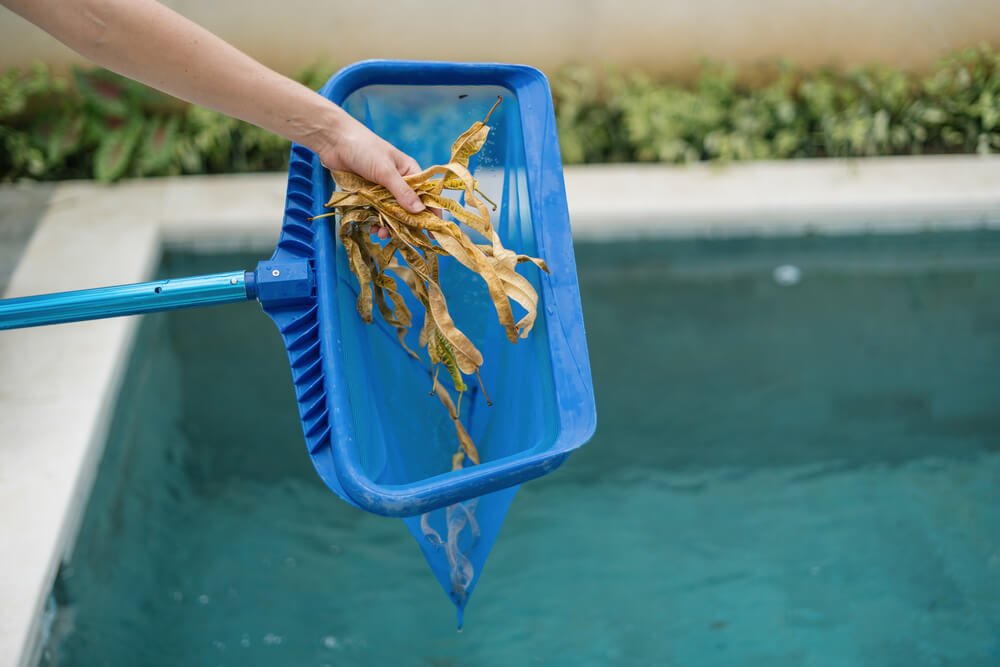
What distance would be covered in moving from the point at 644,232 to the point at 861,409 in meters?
0.95

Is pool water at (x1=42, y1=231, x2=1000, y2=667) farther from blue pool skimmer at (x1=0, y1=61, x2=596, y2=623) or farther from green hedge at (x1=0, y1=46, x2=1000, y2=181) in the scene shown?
blue pool skimmer at (x1=0, y1=61, x2=596, y2=623)

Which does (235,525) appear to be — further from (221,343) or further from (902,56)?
(902,56)

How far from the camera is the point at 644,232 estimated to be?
3037 mm

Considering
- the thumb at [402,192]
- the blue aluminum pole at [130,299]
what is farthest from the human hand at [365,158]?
the blue aluminum pole at [130,299]

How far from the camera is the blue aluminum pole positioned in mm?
1323

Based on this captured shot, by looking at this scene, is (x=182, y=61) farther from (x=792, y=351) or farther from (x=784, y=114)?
(x=784, y=114)

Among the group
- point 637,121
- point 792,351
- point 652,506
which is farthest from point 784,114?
point 652,506

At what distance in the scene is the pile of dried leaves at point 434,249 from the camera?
1294mm

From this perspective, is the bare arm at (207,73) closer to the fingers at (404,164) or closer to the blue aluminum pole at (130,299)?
the fingers at (404,164)

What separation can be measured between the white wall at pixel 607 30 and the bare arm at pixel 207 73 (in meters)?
2.26

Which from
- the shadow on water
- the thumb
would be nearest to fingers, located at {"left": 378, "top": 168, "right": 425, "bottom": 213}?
the thumb

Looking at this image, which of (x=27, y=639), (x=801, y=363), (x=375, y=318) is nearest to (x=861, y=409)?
(x=801, y=363)

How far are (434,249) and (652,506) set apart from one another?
126cm

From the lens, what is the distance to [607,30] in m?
3.46
